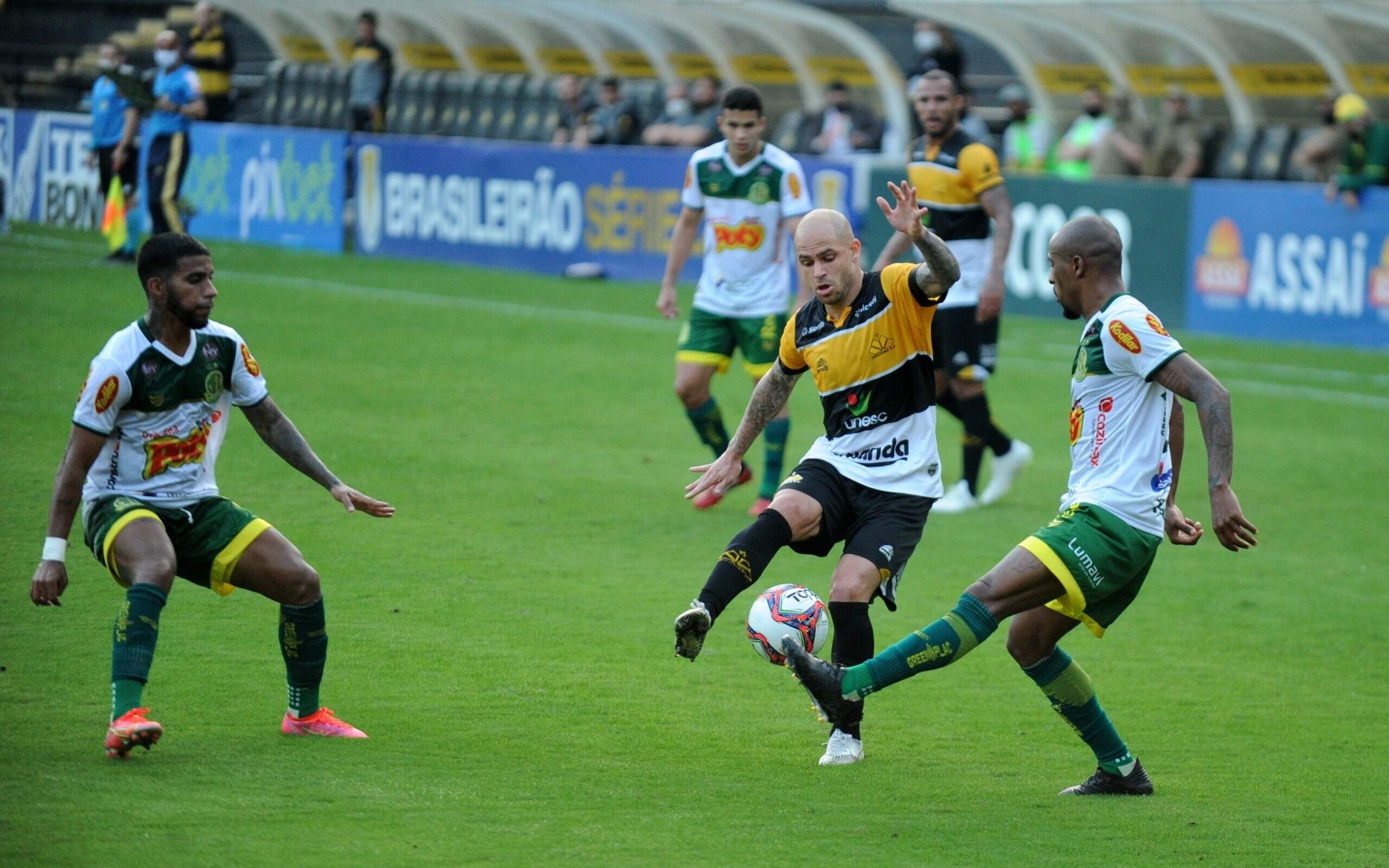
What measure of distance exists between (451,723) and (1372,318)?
44.9ft


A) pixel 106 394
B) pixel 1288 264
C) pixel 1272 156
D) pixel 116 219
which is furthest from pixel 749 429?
pixel 1272 156

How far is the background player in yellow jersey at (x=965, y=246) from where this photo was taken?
10.4m

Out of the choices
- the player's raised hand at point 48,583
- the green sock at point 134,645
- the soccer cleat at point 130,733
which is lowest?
the soccer cleat at point 130,733

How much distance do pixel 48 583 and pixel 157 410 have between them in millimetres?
662

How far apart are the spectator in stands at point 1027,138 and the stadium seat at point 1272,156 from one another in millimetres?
3239

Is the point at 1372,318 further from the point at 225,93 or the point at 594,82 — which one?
the point at 225,93

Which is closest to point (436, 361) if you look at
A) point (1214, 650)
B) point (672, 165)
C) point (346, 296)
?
point (346, 296)

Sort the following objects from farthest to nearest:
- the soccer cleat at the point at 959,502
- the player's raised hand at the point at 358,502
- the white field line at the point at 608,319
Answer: the white field line at the point at 608,319, the soccer cleat at the point at 959,502, the player's raised hand at the point at 358,502

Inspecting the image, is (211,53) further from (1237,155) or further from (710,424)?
(710,424)

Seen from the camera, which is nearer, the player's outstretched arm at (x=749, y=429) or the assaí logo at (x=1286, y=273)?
the player's outstretched arm at (x=749, y=429)

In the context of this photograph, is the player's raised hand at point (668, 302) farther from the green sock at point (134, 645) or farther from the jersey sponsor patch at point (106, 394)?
the green sock at point (134, 645)

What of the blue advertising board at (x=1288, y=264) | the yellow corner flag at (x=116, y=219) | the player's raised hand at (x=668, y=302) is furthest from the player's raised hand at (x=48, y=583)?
the yellow corner flag at (x=116, y=219)

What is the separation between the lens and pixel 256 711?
6312 millimetres

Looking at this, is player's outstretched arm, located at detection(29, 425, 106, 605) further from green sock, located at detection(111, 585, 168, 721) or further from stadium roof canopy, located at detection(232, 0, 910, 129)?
stadium roof canopy, located at detection(232, 0, 910, 129)
